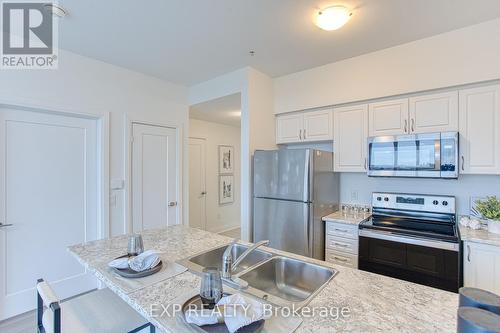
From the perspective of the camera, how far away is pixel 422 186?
2699 millimetres

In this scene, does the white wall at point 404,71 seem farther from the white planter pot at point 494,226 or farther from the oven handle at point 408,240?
the oven handle at point 408,240

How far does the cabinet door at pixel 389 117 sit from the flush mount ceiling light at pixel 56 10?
2.97 meters

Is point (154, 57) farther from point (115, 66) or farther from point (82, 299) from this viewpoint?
point (82, 299)

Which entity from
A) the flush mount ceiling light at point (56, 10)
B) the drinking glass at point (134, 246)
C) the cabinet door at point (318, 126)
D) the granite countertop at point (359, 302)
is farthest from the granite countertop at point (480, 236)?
the flush mount ceiling light at point (56, 10)

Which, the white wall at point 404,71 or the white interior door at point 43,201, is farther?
the white interior door at point 43,201

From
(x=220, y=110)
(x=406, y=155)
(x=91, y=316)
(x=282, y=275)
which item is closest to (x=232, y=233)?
(x=220, y=110)

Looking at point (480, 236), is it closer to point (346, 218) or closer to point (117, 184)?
point (346, 218)

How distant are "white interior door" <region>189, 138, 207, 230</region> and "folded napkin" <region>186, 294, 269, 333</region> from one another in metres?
4.16

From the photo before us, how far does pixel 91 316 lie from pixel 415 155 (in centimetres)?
285

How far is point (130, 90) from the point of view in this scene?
10.5 feet

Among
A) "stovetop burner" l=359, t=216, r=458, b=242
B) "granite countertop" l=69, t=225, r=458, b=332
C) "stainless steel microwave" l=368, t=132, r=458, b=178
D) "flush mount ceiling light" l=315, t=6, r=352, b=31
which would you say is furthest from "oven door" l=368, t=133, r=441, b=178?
"granite countertop" l=69, t=225, r=458, b=332

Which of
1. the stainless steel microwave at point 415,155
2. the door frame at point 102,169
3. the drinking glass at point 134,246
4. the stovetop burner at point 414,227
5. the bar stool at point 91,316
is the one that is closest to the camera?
the bar stool at point 91,316

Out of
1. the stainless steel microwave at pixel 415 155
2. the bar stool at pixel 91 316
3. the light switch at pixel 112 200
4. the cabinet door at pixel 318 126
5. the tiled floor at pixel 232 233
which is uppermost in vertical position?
the cabinet door at pixel 318 126

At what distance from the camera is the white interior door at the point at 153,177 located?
3295 millimetres
